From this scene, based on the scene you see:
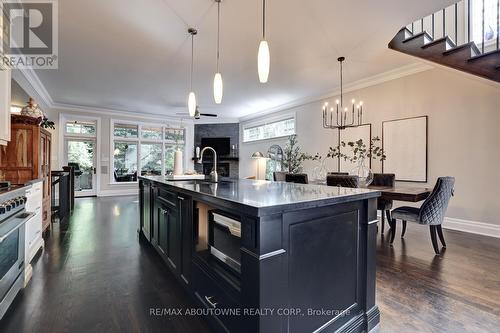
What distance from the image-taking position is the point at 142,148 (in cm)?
866

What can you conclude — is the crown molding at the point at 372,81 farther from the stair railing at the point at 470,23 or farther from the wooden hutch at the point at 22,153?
the wooden hutch at the point at 22,153

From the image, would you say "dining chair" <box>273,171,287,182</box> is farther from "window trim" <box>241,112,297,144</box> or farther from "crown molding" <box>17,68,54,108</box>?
"crown molding" <box>17,68,54,108</box>

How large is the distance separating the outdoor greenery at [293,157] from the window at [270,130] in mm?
420

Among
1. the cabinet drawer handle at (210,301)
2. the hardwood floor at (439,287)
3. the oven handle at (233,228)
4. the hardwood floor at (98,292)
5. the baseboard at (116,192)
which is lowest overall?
the hardwood floor at (98,292)

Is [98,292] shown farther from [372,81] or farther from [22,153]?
[372,81]

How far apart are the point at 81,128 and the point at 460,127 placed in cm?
983

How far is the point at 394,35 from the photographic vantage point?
338cm

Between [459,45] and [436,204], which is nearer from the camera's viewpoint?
[436,204]

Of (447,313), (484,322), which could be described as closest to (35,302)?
(447,313)

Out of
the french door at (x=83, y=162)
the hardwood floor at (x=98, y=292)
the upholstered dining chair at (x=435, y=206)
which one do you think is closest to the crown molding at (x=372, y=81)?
the upholstered dining chair at (x=435, y=206)

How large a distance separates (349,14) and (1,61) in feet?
12.1

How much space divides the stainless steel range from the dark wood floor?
0.12 meters

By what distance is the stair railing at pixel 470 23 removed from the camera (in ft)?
11.6

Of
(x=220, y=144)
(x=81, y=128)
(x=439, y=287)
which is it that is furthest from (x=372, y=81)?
(x=81, y=128)
